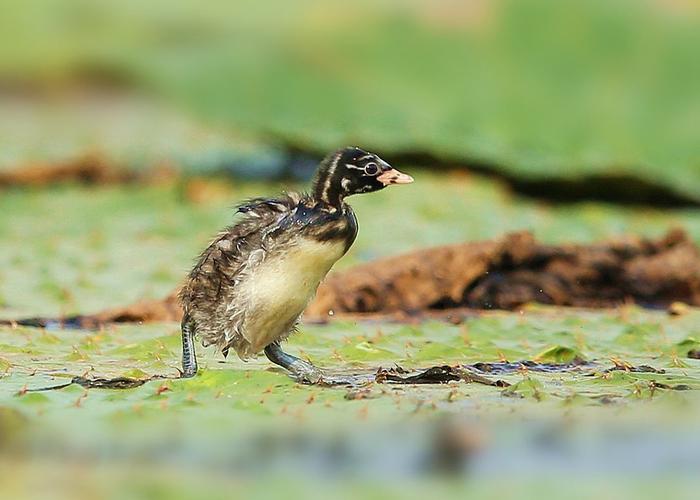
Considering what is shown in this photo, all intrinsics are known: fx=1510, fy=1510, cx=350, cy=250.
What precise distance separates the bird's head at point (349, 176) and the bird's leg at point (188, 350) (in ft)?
2.89

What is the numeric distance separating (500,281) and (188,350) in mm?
2967

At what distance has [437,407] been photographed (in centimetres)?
551

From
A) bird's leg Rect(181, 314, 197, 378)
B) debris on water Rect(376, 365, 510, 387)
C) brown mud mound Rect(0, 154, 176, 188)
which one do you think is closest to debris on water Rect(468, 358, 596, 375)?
debris on water Rect(376, 365, 510, 387)

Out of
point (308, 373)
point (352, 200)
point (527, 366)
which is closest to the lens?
point (308, 373)

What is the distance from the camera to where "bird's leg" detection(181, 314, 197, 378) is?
668 centimetres

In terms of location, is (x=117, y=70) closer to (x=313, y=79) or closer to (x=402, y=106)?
(x=313, y=79)

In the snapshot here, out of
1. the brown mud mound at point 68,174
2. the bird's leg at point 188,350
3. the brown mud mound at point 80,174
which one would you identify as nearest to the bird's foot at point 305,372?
the bird's leg at point 188,350

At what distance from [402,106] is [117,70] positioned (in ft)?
13.0

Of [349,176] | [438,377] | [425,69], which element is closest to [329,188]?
[349,176]

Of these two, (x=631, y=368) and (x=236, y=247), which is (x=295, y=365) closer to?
(x=236, y=247)

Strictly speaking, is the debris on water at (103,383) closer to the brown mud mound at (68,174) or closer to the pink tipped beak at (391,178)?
the pink tipped beak at (391,178)

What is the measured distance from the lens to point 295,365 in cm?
665

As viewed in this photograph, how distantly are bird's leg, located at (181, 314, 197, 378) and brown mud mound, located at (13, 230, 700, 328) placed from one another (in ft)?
5.28

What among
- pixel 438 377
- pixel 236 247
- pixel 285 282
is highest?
pixel 236 247
